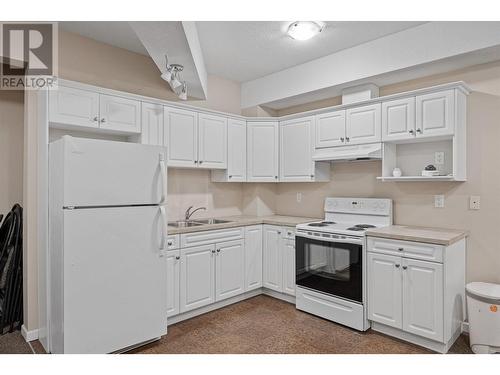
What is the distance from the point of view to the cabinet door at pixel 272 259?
3.69 meters

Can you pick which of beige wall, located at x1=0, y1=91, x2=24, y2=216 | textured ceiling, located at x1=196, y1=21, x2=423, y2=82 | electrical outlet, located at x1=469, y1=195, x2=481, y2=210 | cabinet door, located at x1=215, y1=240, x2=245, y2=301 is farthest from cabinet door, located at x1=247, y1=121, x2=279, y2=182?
beige wall, located at x1=0, y1=91, x2=24, y2=216

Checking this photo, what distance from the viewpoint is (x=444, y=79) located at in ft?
10.1

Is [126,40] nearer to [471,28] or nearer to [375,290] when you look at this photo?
[471,28]

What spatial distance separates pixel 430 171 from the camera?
9.61 feet

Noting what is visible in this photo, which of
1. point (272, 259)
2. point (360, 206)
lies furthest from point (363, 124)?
point (272, 259)

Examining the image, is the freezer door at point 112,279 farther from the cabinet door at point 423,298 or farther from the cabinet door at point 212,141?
the cabinet door at point 423,298

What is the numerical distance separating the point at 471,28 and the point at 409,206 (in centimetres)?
162

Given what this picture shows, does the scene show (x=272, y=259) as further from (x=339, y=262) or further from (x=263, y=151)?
(x=263, y=151)

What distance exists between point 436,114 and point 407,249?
1191 mm

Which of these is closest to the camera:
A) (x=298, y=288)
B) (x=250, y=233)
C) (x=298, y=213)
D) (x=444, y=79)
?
(x=444, y=79)

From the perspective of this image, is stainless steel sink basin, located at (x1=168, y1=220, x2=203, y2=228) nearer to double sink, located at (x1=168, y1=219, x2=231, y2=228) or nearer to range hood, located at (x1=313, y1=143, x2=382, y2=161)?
double sink, located at (x1=168, y1=219, x2=231, y2=228)

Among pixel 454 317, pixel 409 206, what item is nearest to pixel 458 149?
pixel 409 206

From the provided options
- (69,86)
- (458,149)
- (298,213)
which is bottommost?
(298,213)

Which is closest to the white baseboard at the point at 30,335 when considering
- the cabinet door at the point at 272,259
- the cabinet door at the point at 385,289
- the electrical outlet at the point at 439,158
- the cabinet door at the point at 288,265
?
the cabinet door at the point at 272,259
